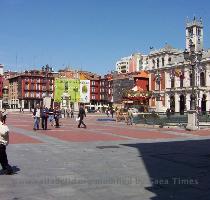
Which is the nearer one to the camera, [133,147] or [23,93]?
[133,147]

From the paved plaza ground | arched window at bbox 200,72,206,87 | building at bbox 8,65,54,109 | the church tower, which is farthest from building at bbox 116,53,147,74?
the paved plaza ground

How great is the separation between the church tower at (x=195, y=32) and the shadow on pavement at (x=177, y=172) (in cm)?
7074

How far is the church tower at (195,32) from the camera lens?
81750 millimetres

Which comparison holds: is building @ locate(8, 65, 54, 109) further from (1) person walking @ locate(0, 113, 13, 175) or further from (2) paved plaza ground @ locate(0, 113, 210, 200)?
(1) person walking @ locate(0, 113, 13, 175)

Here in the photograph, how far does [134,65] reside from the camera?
153 m

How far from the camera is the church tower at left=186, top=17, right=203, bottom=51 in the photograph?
8175cm

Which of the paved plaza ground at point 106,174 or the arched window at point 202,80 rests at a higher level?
Result: the arched window at point 202,80

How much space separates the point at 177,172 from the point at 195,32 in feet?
249

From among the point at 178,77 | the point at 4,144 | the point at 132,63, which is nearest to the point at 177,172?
the point at 4,144

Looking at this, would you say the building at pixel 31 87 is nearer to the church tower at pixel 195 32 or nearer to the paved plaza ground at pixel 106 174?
the church tower at pixel 195 32

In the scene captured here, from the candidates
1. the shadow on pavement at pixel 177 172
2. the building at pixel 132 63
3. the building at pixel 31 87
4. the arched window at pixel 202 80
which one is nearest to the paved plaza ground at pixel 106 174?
the shadow on pavement at pixel 177 172

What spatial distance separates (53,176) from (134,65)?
5728 inches

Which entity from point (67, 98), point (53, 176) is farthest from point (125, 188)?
point (67, 98)

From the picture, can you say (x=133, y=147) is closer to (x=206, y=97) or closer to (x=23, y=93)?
(x=206, y=97)
